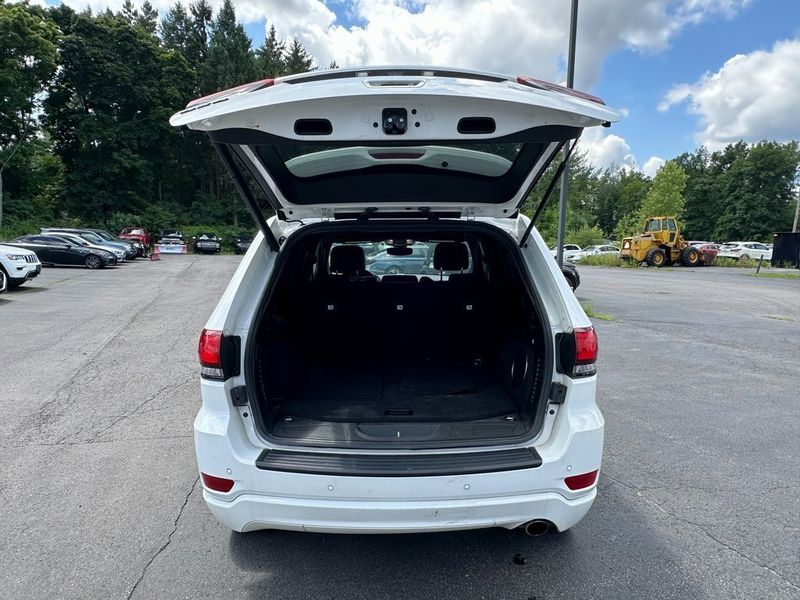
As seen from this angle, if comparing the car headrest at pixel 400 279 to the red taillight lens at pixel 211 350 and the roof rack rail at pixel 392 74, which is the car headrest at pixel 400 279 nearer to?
the red taillight lens at pixel 211 350

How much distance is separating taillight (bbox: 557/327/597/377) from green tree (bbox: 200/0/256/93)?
4118 cm

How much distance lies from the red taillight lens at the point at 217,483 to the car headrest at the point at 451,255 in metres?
2.38

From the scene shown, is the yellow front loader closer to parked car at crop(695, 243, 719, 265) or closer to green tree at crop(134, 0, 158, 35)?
parked car at crop(695, 243, 719, 265)

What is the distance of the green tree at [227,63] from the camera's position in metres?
38.0

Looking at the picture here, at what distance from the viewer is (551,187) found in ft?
8.11

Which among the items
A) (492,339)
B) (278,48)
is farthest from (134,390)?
(278,48)

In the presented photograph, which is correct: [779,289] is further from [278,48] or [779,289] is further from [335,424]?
[278,48]

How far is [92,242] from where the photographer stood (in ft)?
69.8

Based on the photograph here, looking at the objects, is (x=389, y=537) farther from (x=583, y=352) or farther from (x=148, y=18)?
(x=148, y=18)

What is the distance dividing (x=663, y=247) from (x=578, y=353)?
2699 centimetres

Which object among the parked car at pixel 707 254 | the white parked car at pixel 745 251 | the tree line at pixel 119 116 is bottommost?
the white parked car at pixel 745 251

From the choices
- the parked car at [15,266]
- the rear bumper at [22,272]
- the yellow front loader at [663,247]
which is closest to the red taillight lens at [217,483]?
the parked car at [15,266]

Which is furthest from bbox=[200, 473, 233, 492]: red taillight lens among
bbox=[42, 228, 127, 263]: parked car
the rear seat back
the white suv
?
bbox=[42, 228, 127, 263]: parked car

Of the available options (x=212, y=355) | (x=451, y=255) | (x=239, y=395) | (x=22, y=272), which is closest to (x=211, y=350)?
(x=212, y=355)
